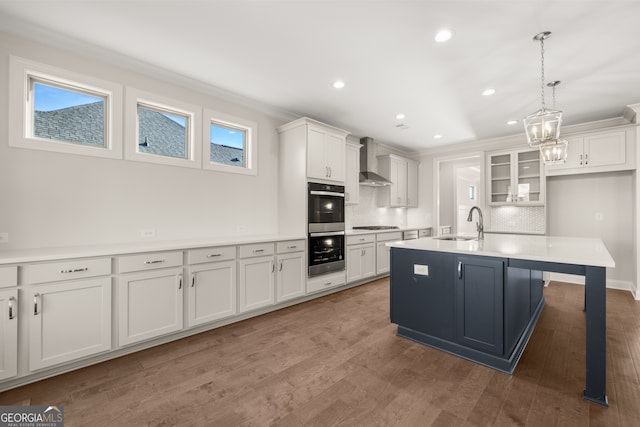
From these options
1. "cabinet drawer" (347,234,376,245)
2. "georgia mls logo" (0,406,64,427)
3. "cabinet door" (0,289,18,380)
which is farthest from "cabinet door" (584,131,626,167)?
"cabinet door" (0,289,18,380)

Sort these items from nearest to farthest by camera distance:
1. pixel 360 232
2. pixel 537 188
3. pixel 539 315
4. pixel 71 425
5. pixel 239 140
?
pixel 71 425, pixel 539 315, pixel 239 140, pixel 360 232, pixel 537 188

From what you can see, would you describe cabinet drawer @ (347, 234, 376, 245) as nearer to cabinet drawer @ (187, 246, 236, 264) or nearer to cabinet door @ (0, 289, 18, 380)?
cabinet drawer @ (187, 246, 236, 264)

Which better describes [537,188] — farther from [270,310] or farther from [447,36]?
[270,310]

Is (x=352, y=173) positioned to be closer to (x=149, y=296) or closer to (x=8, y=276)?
(x=149, y=296)

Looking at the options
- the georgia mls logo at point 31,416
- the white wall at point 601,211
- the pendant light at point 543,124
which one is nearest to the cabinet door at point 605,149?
the white wall at point 601,211

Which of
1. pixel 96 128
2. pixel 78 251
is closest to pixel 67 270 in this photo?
pixel 78 251

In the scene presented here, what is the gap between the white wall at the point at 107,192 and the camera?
239 centimetres

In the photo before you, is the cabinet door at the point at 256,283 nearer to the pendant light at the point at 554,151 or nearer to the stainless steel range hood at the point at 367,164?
the stainless steel range hood at the point at 367,164

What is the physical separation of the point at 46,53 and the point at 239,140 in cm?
203

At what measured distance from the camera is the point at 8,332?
1964mm

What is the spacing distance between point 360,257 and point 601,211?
4.18 m

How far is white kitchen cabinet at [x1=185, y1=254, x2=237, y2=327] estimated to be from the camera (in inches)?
113

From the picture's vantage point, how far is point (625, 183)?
4609 mm

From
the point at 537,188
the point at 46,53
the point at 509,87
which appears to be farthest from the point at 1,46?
the point at 537,188
